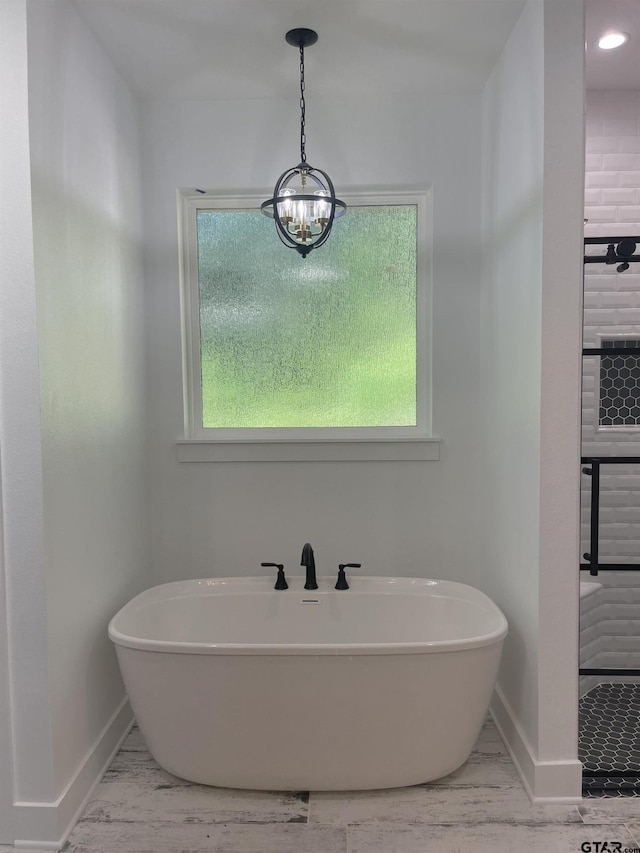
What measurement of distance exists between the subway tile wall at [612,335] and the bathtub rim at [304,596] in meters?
0.86

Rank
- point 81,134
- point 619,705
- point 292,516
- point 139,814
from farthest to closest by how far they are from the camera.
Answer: point 292,516
point 619,705
point 81,134
point 139,814

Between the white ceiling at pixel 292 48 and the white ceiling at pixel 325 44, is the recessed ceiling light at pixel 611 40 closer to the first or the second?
the white ceiling at pixel 325 44

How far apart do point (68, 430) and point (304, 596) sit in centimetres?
121

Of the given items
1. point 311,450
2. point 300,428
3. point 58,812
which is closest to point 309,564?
point 311,450

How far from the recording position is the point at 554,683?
2.20 m

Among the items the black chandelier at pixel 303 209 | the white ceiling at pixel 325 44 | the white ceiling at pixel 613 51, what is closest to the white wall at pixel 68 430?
the white ceiling at pixel 325 44

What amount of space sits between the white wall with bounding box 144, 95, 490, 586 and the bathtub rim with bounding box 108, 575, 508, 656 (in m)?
0.29

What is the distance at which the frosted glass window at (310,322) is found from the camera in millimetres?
3084

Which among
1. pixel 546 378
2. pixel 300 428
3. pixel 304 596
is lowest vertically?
pixel 304 596

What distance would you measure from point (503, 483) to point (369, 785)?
125cm

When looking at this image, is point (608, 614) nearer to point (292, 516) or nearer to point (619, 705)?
point (619, 705)

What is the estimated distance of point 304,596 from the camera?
2.76 m

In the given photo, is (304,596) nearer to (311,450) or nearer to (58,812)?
(311,450)

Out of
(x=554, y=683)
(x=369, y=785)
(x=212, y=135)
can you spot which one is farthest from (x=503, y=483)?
(x=212, y=135)
